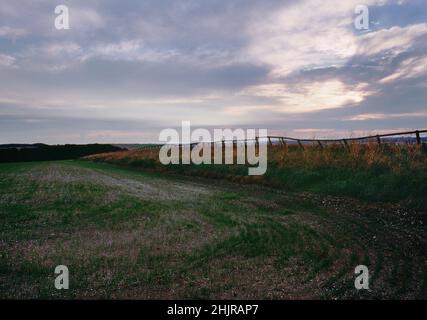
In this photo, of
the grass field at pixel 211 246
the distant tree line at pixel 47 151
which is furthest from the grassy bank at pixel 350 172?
the distant tree line at pixel 47 151

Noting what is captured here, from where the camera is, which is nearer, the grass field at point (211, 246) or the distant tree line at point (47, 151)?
the grass field at point (211, 246)

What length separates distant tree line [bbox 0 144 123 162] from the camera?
74.7 m

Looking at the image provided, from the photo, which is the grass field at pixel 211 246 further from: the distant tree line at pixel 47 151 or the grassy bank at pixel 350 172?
the distant tree line at pixel 47 151

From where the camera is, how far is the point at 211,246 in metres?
10.5

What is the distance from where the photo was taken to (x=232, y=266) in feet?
28.8

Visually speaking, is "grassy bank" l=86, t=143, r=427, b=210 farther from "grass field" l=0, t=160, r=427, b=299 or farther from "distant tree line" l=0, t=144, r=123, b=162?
"distant tree line" l=0, t=144, r=123, b=162

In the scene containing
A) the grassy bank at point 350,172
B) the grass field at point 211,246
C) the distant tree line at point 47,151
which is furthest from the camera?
the distant tree line at point 47,151

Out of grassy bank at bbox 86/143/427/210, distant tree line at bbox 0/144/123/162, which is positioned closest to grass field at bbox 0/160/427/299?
grassy bank at bbox 86/143/427/210

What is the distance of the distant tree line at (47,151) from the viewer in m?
74.7

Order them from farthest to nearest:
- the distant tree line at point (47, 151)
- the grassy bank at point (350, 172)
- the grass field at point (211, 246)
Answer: the distant tree line at point (47, 151), the grassy bank at point (350, 172), the grass field at point (211, 246)

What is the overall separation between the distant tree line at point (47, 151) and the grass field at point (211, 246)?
211 ft

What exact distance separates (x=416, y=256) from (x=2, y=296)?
1043 cm

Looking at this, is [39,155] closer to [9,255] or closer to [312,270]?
[9,255]

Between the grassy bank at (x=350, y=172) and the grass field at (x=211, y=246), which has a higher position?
the grassy bank at (x=350, y=172)
